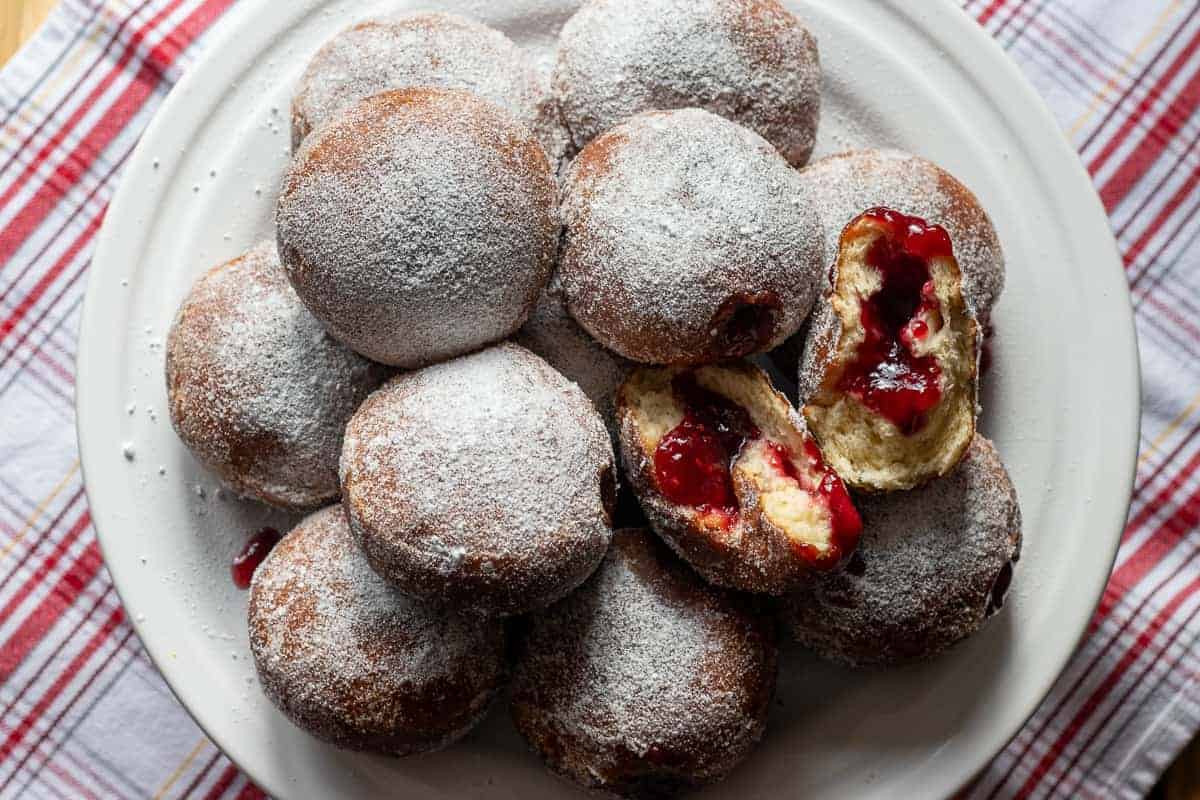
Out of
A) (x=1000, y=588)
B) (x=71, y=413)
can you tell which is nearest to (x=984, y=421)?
(x=1000, y=588)

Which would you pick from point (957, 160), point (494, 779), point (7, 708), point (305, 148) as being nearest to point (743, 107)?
point (957, 160)

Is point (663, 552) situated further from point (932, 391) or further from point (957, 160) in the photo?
point (957, 160)

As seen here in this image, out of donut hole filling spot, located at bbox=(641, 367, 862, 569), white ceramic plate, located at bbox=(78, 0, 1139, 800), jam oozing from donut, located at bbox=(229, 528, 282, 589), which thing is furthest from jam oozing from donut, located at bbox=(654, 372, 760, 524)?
jam oozing from donut, located at bbox=(229, 528, 282, 589)

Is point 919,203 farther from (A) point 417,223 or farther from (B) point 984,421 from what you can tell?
(A) point 417,223

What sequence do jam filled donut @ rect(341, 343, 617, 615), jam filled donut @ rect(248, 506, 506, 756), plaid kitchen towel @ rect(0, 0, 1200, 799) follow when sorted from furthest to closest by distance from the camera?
plaid kitchen towel @ rect(0, 0, 1200, 799) → jam filled donut @ rect(248, 506, 506, 756) → jam filled donut @ rect(341, 343, 617, 615)

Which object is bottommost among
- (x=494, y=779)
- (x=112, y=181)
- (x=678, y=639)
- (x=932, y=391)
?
(x=494, y=779)

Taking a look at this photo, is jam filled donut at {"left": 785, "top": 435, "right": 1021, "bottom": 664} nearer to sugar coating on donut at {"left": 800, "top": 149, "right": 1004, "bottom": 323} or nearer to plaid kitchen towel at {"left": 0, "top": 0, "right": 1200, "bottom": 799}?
sugar coating on donut at {"left": 800, "top": 149, "right": 1004, "bottom": 323}
